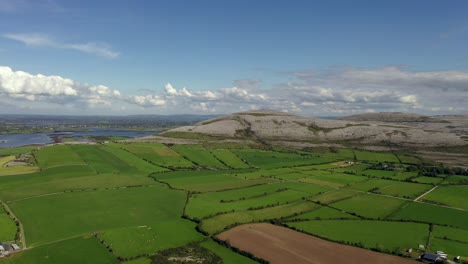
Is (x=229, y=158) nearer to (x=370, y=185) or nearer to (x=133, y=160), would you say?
(x=133, y=160)

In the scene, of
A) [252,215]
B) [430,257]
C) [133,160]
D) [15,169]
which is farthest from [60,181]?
[430,257]

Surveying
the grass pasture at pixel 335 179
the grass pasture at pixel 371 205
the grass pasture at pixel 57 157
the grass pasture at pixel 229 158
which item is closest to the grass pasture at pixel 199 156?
the grass pasture at pixel 229 158

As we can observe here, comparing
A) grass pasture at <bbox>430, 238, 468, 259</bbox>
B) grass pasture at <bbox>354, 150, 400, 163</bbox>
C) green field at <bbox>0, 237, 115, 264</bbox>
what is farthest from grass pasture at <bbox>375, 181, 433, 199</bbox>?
green field at <bbox>0, 237, 115, 264</bbox>

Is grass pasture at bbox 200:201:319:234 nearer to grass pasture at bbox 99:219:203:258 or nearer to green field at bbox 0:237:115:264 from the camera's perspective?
grass pasture at bbox 99:219:203:258

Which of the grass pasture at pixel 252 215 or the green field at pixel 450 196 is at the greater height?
the green field at pixel 450 196

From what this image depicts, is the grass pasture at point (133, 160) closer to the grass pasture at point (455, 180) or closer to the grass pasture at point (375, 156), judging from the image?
the grass pasture at point (375, 156)
